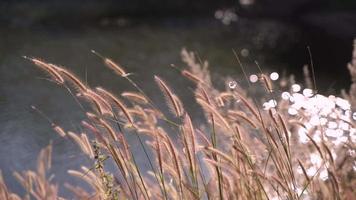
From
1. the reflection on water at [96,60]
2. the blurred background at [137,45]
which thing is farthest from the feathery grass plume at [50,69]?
the blurred background at [137,45]

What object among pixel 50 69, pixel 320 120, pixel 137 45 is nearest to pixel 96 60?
pixel 137 45

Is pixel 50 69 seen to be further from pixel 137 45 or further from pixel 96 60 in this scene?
pixel 137 45

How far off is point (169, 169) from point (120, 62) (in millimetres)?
8558

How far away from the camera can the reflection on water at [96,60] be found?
21.1ft

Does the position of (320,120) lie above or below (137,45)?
below

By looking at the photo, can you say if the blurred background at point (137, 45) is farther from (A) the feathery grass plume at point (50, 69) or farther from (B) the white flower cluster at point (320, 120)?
(A) the feathery grass plume at point (50, 69)

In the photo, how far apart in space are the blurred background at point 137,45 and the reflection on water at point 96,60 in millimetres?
16

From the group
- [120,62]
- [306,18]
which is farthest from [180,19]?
[120,62]

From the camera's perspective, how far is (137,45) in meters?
12.3

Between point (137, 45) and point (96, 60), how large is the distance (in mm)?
1910

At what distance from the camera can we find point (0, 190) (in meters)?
2.35

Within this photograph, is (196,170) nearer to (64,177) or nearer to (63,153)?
(64,177)

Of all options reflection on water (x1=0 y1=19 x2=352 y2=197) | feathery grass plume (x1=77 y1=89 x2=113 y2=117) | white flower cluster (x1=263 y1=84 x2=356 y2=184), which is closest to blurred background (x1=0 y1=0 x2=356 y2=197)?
reflection on water (x1=0 y1=19 x2=352 y2=197)

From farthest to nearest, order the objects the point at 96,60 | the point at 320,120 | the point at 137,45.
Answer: the point at 137,45
the point at 96,60
the point at 320,120
